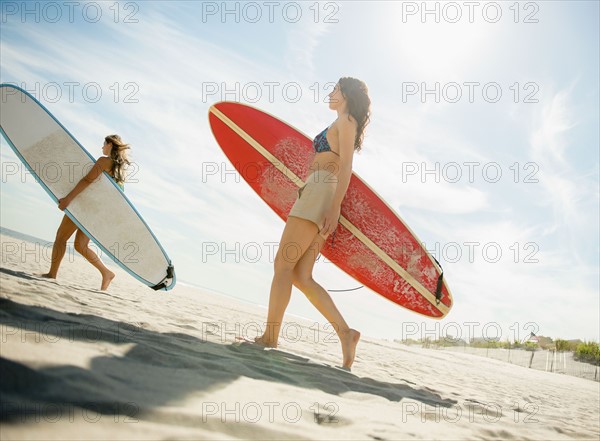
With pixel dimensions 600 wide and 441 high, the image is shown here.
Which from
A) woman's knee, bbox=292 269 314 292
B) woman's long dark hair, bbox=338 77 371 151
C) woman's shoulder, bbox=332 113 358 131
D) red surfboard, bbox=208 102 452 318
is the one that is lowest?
woman's knee, bbox=292 269 314 292

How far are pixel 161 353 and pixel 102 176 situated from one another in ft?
10.3

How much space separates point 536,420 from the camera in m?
2.66

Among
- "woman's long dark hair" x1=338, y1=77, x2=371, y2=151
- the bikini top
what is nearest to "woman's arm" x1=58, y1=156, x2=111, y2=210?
the bikini top

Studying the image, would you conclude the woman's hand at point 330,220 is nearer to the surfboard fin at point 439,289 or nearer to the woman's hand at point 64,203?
the surfboard fin at point 439,289

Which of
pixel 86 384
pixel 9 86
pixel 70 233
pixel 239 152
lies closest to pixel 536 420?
pixel 86 384

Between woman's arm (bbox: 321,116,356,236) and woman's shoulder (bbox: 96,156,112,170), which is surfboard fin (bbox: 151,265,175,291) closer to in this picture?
woman's shoulder (bbox: 96,156,112,170)

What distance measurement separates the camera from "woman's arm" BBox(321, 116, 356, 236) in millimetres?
2875

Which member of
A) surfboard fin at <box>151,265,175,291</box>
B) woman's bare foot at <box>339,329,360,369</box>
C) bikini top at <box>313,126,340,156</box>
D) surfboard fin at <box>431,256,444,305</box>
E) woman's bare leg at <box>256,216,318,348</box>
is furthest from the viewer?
surfboard fin at <box>151,265,175,291</box>

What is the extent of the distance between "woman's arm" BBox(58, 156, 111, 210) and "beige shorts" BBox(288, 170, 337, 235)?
8.65ft

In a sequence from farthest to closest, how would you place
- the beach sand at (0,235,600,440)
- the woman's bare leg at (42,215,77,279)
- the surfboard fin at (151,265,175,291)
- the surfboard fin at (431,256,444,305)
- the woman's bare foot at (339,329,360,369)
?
1. the surfboard fin at (151,265,175,291)
2. the woman's bare leg at (42,215,77,279)
3. the surfboard fin at (431,256,444,305)
4. the woman's bare foot at (339,329,360,369)
5. the beach sand at (0,235,600,440)

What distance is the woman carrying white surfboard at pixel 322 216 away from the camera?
2.84 metres

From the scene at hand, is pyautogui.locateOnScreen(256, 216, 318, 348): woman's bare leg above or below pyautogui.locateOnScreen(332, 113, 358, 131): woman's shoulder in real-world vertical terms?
below

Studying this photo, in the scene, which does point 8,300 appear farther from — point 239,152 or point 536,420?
point 536,420

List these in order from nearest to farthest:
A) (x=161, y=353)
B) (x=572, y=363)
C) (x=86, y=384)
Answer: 1. (x=86, y=384)
2. (x=161, y=353)
3. (x=572, y=363)
